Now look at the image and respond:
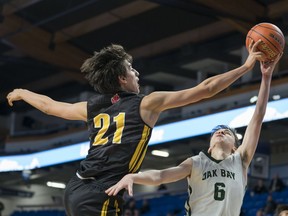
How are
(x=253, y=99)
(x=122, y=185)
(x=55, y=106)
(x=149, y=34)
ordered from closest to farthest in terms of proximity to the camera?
1. (x=122, y=185)
2. (x=55, y=106)
3. (x=253, y=99)
4. (x=149, y=34)

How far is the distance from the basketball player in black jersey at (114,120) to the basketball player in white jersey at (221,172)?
1.47ft

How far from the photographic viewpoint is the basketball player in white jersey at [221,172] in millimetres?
4336

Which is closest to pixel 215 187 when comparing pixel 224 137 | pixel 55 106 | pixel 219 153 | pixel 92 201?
pixel 219 153

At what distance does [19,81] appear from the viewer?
23.2 metres

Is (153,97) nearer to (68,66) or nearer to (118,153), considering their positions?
→ (118,153)

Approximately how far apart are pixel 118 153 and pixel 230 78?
74 centimetres

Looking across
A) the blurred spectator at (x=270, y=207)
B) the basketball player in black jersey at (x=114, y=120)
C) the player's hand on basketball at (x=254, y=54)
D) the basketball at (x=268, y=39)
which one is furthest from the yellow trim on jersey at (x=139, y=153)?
the blurred spectator at (x=270, y=207)

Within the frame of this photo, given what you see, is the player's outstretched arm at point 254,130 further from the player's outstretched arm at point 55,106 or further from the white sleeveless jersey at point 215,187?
the player's outstretched arm at point 55,106

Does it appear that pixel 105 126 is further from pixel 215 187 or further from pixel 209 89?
pixel 215 187

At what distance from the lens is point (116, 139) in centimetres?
379

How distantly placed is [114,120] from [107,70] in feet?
0.97

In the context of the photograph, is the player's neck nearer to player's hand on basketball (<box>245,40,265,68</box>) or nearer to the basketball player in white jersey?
the basketball player in white jersey

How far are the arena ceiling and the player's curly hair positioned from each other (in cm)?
1097

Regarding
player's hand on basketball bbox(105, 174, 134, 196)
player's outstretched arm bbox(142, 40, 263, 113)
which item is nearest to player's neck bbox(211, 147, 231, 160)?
player's outstretched arm bbox(142, 40, 263, 113)
